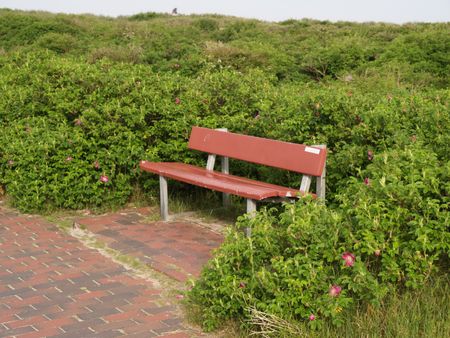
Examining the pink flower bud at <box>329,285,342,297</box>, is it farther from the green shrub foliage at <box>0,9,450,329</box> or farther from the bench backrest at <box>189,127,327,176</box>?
the bench backrest at <box>189,127,327,176</box>

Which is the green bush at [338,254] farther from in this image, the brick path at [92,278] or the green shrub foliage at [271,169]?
the brick path at [92,278]

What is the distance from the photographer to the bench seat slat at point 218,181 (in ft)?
18.1

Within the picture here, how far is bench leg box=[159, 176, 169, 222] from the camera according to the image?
6.56 metres

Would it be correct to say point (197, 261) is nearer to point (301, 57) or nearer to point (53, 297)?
point (53, 297)

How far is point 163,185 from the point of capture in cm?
660

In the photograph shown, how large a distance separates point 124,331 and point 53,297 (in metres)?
0.80

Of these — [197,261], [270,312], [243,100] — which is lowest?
[197,261]

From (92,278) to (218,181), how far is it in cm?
156

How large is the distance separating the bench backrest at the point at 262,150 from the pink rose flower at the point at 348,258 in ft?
5.91

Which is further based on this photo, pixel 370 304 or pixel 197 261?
pixel 197 261

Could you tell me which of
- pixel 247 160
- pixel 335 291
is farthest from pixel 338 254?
pixel 247 160

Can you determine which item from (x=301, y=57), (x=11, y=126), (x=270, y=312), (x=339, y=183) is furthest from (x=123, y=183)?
(x=301, y=57)

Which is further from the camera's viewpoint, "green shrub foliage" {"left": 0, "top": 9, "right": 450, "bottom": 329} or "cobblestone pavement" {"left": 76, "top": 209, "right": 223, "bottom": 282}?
"cobblestone pavement" {"left": 76, "top": 209, "right": 223, "bottom": 282}

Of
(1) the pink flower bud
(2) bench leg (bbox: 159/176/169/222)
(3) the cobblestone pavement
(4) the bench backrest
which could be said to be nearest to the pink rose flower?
(1) the pink flower bud
